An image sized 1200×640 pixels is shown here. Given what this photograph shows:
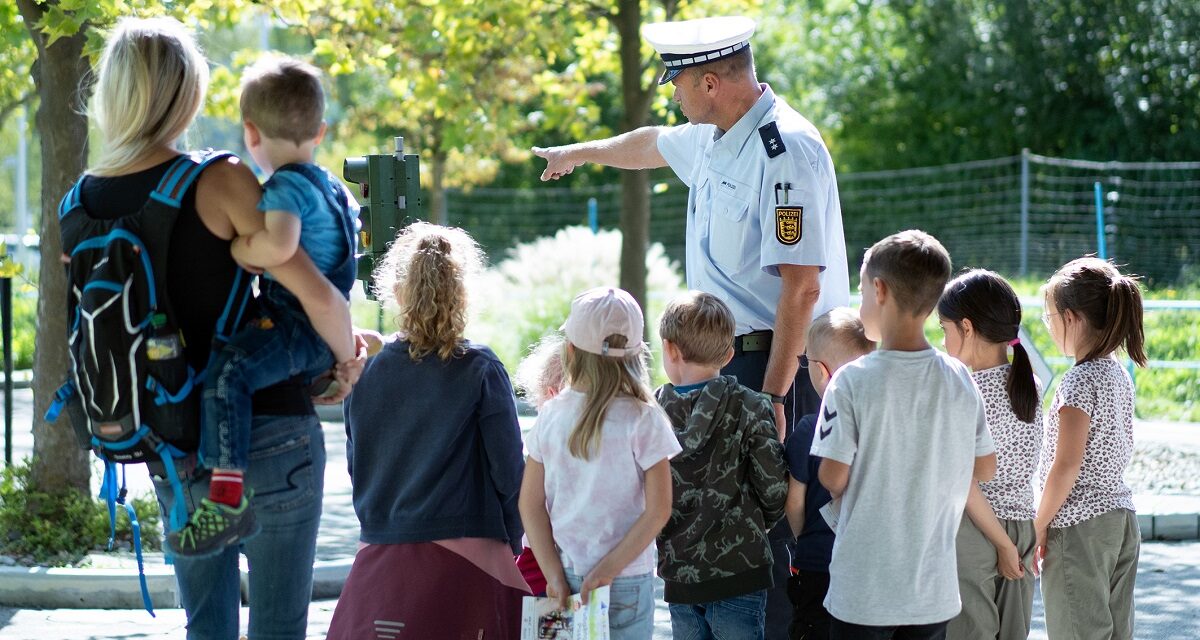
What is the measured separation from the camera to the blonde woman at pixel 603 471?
364 centimetres

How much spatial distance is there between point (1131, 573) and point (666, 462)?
5.54 feet

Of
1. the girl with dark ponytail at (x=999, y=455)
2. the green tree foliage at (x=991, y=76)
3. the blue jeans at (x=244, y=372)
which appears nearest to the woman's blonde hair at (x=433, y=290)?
the blue jeans at (x=244, y=372)

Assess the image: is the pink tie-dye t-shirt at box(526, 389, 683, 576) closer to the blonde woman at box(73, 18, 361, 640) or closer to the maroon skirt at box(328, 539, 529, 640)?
the maroon skirt at box(328, 539, 529, 640)

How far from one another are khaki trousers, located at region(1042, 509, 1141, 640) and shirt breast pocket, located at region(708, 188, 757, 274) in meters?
1.31

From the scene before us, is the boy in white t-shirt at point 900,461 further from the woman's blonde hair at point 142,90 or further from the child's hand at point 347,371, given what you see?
the woman's blonde hair at point 142,90

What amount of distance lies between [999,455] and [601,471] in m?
1.30

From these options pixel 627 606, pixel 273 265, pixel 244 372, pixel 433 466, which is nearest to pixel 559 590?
pixel 627 606

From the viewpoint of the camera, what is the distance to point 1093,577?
4266mm

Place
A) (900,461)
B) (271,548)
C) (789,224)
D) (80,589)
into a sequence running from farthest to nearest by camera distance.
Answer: (80,589), (789,224), (900,461), (271,548)

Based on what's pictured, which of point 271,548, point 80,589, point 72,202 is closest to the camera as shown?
point 72,202

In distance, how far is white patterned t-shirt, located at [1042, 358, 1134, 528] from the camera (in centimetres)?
420

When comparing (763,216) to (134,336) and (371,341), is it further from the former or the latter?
(134,336)

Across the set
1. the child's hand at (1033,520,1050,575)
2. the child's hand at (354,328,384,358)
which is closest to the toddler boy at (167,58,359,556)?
the child's hand at (354,328,384,358)

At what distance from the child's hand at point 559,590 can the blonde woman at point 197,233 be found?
2.23 ft
